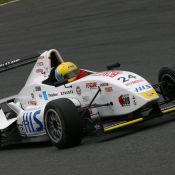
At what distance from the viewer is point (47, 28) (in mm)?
24094

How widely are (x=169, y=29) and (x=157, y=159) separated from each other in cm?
1231

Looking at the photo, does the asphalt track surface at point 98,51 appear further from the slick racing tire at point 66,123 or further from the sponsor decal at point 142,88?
the sponsor decal at point 142,88

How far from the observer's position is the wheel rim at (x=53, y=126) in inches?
370

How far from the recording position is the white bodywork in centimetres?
937

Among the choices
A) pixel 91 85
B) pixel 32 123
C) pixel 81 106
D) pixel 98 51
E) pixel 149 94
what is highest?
pixel 91 85

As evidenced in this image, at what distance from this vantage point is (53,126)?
31.2 feet

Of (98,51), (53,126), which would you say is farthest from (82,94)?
(98,51)

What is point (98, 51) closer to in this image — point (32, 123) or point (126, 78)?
point (32, 123)

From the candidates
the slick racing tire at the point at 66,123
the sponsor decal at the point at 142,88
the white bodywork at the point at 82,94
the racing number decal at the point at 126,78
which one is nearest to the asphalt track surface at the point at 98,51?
the slick racing tire at the point at 66,123

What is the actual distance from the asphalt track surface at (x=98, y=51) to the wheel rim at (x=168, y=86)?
0.35 m

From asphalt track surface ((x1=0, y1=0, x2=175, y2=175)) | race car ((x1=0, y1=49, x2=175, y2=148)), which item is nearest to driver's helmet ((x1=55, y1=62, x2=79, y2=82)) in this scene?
race car ((x1=0, y1=49, x2=175, y2=148))

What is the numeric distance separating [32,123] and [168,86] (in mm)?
1833

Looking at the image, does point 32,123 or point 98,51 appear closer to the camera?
point 32,123

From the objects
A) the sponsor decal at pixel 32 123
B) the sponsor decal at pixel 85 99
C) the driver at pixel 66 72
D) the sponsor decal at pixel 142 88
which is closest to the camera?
the sponsor decal at pixel 142 88
